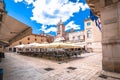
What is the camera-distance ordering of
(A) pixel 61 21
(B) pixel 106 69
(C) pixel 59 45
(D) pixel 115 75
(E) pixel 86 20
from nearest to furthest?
(D) pixel 115 75 < (B) pixel 106 69 < (C) pixel 59 45 < (E) pixel 86 20 < (A) pixel 61 21

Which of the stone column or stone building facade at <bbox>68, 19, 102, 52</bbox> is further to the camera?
stone building facade at <bbox>68, 19, 102, 52</bbox>

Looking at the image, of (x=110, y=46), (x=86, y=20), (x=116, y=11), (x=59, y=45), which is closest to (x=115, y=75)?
(x=110, y=46)

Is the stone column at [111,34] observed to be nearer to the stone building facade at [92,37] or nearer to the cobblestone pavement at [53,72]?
the cobblestone pavement at [53,72]

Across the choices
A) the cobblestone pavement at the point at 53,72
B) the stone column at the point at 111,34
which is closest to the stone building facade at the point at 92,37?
the cobblestone pavement at the point at 53,72

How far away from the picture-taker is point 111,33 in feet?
20.5

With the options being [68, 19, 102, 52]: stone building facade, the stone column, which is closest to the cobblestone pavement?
the stone column

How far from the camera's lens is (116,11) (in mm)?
6059

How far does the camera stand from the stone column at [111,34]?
5.98m

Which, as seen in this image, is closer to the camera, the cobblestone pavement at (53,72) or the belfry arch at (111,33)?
the cobblestone pavement at (53,72)

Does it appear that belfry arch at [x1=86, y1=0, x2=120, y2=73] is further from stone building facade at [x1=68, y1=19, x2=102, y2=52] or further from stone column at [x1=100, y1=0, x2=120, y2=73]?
stone building facade at [x1=68, y1=19, x2=102, y2=52]

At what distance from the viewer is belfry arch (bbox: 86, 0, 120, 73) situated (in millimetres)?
5980

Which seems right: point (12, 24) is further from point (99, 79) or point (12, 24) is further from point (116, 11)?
point (116, 11)

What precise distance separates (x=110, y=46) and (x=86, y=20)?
31.2 m

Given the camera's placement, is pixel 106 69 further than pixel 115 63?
Yes
